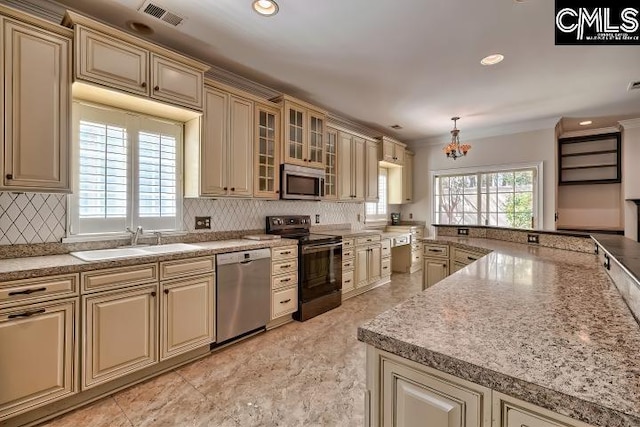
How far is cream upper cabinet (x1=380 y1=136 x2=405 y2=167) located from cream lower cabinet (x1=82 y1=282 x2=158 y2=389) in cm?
422

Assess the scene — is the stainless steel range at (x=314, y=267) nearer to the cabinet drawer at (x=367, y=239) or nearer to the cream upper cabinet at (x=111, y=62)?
the cabinet drawer at (x=367, y=239)

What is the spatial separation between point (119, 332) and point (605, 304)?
2665mm

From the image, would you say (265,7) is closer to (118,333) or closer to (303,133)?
(303,133)

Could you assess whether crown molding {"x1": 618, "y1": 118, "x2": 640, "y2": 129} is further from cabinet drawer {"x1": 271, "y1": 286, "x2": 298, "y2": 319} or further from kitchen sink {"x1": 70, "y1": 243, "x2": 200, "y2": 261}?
kitchen sink {"x1": 70, "y1": 243, "x2": 200, "y2": 261}

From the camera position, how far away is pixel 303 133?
12.1 feet

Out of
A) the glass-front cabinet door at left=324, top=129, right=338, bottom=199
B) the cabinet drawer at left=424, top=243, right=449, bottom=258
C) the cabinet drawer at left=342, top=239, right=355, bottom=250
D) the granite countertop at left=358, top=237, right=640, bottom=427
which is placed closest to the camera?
the granite countertop at left=358, top=237, right=640, bottom=427

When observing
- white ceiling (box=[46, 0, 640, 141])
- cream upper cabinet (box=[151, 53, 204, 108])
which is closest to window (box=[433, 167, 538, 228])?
white ceiling (box=[46, 0, 640, 141])

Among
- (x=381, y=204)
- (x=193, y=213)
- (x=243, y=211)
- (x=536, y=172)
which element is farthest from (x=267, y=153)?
(x=536, y=172)

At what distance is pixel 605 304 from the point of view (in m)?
1.17

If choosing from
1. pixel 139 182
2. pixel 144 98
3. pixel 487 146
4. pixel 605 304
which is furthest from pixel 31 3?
pixel 487 146

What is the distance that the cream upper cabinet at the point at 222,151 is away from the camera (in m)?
2.77

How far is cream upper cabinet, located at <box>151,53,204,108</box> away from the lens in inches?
92.5

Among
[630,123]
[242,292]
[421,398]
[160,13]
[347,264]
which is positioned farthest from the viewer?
[630,123]

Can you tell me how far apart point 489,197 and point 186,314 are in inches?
210
